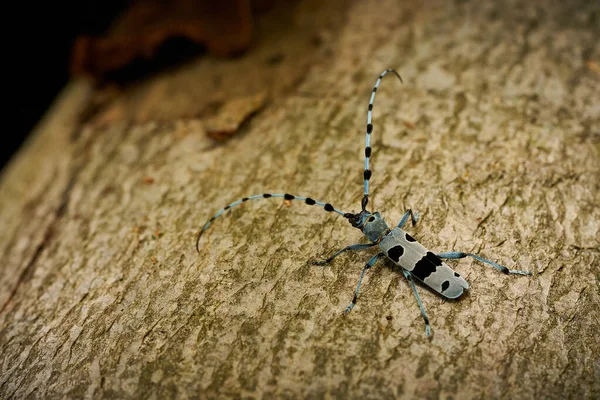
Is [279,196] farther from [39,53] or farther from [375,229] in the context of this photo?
[39,53]

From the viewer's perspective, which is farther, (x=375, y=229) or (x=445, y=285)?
(x=375, y=229)

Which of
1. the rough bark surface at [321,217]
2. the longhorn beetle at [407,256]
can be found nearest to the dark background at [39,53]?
the rough bark surface at [321,217]

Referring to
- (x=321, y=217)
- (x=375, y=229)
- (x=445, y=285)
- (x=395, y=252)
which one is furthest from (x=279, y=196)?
(x=445, y=285)

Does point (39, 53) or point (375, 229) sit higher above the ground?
point (39, 53)

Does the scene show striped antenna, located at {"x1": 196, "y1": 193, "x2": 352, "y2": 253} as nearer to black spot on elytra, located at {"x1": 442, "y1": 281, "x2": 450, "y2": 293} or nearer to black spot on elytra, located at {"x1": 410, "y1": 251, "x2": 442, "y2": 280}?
black spot on elytra, located at {"x1": 410, "y1": 251, "x2": 442, "y2": 280}

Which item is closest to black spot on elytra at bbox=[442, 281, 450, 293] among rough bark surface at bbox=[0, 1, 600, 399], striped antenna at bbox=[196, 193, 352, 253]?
rough bark surface at bbox=[0, 1, 600, 399]

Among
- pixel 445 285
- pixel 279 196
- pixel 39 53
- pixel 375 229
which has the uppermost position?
pixel 39 53

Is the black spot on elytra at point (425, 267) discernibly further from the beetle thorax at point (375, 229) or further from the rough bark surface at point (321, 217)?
the beetle thorax at point (375, 229)
